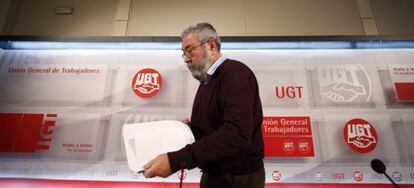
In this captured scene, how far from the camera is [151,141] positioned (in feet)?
2.63

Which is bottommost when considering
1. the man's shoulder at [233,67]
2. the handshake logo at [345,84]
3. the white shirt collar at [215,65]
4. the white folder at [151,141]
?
the white folder at [151,141]

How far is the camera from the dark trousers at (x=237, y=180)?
80cm

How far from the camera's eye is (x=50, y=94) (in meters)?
1.90

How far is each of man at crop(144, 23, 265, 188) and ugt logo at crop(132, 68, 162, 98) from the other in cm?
95

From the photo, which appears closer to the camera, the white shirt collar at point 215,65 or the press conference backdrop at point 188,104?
the white shirt collar at point 215,65

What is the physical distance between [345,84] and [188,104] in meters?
1.22

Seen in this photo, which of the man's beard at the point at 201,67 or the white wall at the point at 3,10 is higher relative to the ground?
the white wall at the point at 3,10

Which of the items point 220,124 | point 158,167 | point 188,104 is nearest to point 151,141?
point 158,167

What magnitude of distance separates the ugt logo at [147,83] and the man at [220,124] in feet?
3.10

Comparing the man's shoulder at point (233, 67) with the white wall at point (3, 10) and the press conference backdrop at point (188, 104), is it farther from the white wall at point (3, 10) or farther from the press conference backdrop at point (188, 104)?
the white wall at point (3, 10)

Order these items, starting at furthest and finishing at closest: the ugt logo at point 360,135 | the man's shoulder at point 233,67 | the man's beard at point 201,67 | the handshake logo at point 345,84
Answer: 1. the handshake logo at point 345,84
2. the ugt logo at point 360,135
3. the man's beard at point 201,67
4. the man's shoulder at point 233,67

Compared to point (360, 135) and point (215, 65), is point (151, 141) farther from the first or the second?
point (360, 135)

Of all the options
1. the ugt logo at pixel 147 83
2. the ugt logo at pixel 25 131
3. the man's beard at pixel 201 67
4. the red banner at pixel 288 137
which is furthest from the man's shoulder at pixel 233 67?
the ugt logo at pixel 25 131

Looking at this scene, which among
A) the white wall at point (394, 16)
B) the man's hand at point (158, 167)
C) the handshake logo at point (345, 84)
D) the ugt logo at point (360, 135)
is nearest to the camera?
the man's hand at point (158, 167)
